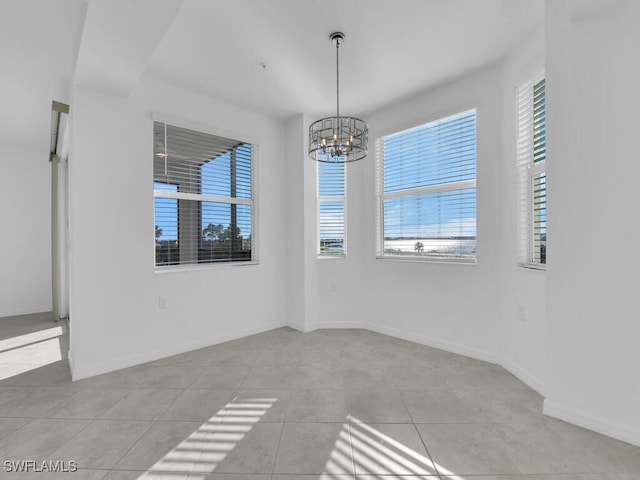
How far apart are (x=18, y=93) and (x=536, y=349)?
5.49 m

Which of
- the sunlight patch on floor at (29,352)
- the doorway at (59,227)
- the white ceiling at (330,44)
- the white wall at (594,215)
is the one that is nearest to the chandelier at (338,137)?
the white ceiling at (330,44)

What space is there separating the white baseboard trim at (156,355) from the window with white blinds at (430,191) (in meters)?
2.04

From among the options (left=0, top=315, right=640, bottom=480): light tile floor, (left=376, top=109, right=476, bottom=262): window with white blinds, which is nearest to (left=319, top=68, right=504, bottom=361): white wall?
(left=376, top=109, right=476, bottom=262): window with white blinds

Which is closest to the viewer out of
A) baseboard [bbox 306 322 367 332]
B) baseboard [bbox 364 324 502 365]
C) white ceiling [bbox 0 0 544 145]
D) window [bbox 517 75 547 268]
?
white ceiling [bbox 0 0 544 145]

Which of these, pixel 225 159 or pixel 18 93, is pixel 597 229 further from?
pixel 18 93

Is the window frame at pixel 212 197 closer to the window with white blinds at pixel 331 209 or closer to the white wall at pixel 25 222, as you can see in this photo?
the window with white blinds at pixel 331 209

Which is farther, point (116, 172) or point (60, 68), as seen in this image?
point (116, 172)

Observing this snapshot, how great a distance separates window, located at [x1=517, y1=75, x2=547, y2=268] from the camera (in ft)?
8.38

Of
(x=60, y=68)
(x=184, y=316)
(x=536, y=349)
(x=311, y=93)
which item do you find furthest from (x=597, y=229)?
(x=60, y=68)

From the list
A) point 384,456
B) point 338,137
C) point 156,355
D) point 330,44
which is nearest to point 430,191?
point 338,137

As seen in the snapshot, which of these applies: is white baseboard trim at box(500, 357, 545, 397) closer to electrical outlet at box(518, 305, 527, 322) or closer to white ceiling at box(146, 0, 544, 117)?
electrical outlet at box(518, 305, 527, 322)

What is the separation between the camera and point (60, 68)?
2.71 metres

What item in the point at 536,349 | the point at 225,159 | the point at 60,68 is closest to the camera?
the point at 536,349

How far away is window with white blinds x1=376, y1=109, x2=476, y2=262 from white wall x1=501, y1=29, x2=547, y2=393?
0.38m
